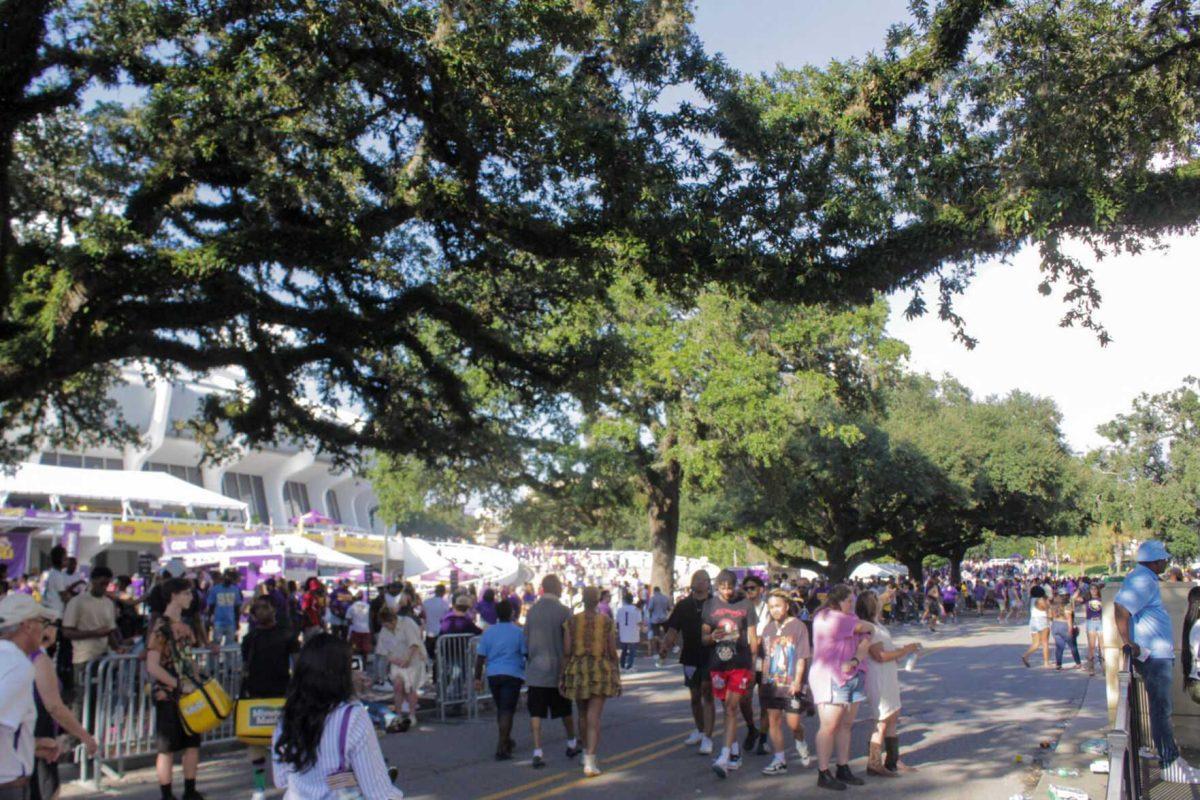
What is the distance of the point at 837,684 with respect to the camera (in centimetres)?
877

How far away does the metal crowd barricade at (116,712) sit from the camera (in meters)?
9.86

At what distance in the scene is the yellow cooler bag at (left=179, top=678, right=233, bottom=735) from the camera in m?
8.02

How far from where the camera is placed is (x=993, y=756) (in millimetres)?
10281

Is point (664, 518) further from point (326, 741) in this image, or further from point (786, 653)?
point (326, 741)

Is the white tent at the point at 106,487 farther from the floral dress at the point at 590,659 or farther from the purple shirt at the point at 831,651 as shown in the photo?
the purple shirt at the point at 831,651

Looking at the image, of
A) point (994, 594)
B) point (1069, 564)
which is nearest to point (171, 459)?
point (994, 594)

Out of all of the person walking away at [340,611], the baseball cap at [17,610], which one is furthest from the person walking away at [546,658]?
the person walking away at [340,611]

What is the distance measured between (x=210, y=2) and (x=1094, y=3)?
953cm

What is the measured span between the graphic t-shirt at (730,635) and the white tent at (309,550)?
756 inches

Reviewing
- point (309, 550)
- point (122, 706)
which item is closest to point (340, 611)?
point (309, 550)

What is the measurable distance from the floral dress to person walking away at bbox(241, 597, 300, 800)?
2.59 metres

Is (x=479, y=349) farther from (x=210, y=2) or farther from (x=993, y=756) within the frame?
(x=993, y=756)

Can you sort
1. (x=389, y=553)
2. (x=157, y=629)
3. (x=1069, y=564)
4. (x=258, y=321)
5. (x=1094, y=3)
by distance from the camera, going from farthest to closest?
1. (x=1069, y=564)
2. (x=389, y=553)
3. (x=258, y=321)
4. (x=1094, y=3)
5. (x=157, y=629)

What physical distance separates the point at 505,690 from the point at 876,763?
11.9 ft
